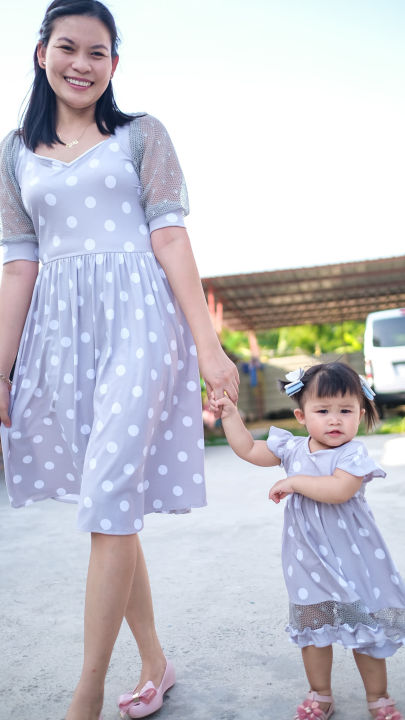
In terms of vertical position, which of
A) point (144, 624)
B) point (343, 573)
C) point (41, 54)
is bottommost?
point (144, 624)

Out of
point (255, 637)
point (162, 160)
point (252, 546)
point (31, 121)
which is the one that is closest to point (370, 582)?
point (255, 637)

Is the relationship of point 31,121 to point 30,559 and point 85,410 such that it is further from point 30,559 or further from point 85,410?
point 30,559

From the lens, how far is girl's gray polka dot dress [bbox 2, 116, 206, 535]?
171 cm

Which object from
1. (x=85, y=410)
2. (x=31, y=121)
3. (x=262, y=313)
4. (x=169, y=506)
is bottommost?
Result: (x=262, y=313)

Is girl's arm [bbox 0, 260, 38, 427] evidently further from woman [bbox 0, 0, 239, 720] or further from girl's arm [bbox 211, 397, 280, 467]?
girl's arm [bbox 211, 397, 280, 467]

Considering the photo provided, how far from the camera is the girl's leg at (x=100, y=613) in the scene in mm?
1546

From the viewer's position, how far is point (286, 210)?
1448 inches

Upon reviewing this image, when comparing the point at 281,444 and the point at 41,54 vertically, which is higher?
the point at 41,54

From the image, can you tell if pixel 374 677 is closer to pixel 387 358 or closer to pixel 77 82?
pixel 77 82

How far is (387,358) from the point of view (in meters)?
10.8

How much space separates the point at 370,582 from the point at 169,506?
528mm

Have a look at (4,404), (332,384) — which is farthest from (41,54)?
(332,384)

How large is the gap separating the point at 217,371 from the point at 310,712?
2.77 ft

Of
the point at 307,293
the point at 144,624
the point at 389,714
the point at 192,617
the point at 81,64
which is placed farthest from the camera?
the point at 307,293
